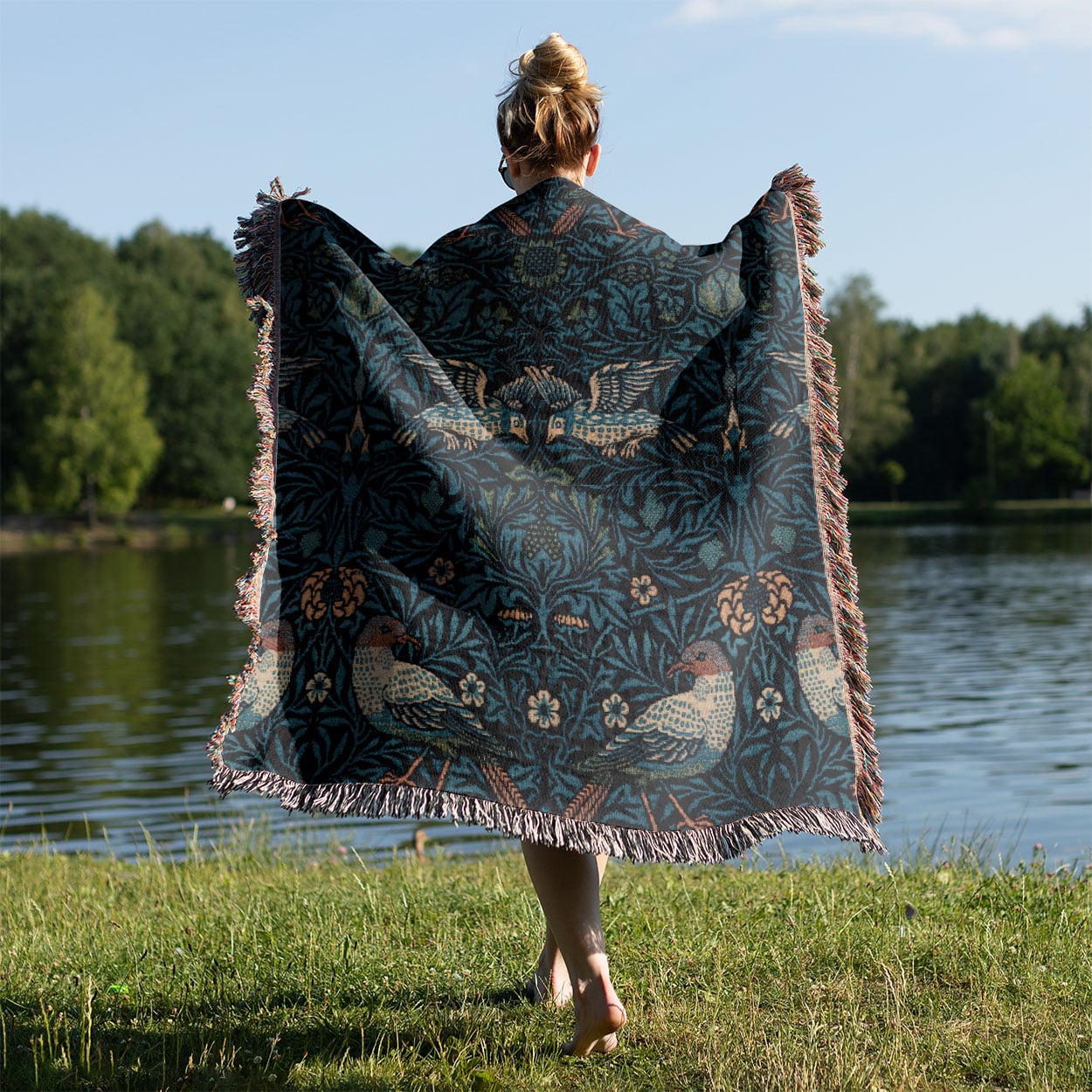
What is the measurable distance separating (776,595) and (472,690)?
733mm

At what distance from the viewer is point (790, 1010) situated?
3.08 meters

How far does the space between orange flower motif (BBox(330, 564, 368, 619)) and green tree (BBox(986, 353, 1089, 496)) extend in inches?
2730

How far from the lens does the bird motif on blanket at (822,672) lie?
3010 millimetres

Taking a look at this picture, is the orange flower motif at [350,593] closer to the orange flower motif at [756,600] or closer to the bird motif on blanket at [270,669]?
the bird motif on blanket at [270,669]

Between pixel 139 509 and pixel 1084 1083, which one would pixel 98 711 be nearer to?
pixel 1084 1083

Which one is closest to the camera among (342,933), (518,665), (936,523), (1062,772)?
(518,665)

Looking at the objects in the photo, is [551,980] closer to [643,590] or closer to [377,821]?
[643,590]

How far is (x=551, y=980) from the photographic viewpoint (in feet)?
10.7

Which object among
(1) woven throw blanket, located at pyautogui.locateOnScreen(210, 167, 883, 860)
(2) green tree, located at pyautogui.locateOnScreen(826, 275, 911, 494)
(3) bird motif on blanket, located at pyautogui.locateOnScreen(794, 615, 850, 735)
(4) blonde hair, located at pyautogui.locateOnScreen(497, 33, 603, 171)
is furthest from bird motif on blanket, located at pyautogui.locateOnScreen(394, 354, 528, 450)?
(2) green tree, located at pyautogui.locateOnScreen(826, 275, 911, 494)

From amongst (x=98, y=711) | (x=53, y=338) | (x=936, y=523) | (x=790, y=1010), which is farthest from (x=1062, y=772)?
(x=936, y=523)

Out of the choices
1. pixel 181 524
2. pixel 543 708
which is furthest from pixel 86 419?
pixel 543 708

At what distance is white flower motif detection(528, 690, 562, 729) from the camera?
2.95 meters

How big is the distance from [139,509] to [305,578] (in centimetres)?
6229

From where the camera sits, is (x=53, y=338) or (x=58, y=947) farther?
(x=53, y=338)
